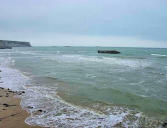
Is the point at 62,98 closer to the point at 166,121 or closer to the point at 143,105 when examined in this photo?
the point at 143,105

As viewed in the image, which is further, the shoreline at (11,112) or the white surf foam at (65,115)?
the white surf foam at (65,115)

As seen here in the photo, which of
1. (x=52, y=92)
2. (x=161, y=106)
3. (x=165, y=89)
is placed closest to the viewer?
(x=161, y=106)

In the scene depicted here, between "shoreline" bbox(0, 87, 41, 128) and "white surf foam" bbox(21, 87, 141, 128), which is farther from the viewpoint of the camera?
"white surf foam" bbox(21, 87, 141, 128)

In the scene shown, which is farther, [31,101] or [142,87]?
[142,87]

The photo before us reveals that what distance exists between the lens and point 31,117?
23.7 feet

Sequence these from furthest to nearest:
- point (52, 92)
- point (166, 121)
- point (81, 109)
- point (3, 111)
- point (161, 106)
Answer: point (52, 92) → point (161, 106) → point (81, 109) → point (3, 111) → point (166, 121)

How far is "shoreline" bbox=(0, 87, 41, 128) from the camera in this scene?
257 inches

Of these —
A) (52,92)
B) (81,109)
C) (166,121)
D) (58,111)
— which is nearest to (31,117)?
(58,111)

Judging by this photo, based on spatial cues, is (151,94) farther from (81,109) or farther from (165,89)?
(81,109)

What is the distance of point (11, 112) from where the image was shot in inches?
304

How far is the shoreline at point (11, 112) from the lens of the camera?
6.52 metres

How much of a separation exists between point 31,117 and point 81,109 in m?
2.25

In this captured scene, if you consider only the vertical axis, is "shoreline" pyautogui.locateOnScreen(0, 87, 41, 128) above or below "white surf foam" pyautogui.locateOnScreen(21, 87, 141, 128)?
above

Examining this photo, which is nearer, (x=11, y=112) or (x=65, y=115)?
(x=65, y=115)
